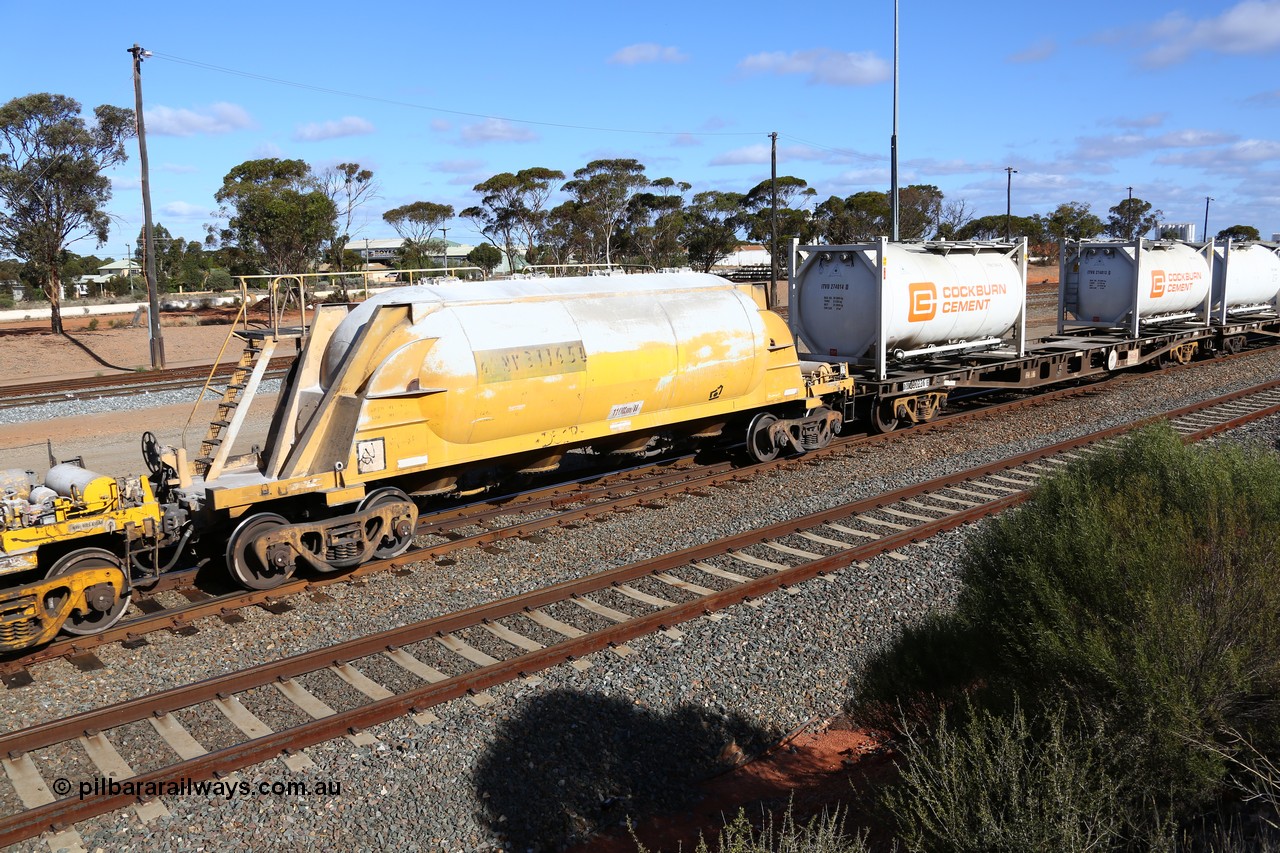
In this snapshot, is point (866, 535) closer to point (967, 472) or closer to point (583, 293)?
point (967, 472)

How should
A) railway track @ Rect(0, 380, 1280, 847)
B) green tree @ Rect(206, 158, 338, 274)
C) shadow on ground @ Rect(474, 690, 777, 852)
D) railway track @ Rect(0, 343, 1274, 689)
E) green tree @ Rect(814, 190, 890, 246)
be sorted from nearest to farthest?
shadow on ground @ Rect(474, 690, 777, 852) → railway track @ Rect(0, 380, 1280, 847) → railway track @ Rect(0, 343, 1274, 689) → green tree @ Rect(206, 158, 338, 274) → green tree @ Rect(814, 190, 890, 246)

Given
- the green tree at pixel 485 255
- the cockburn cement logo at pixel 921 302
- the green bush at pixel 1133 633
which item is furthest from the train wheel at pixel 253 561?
the green tree at pixel 485 255

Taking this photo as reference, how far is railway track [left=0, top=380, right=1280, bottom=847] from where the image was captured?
579cm

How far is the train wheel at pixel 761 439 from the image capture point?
44.4ft

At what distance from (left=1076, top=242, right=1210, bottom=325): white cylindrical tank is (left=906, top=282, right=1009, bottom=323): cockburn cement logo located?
630cm

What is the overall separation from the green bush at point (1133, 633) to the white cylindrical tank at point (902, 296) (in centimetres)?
848

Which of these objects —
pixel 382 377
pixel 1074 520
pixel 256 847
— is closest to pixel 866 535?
pixel 1074 520

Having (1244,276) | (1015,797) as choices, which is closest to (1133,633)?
(1015,797)

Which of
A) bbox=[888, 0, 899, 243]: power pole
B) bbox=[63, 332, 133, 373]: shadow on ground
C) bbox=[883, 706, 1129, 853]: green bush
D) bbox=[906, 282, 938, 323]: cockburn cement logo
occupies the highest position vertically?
bbox=[888, 0, 899, 243]: power pole

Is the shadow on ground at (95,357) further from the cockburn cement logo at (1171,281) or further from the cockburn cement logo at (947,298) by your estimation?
the cockburn cement logo at (1171,281)

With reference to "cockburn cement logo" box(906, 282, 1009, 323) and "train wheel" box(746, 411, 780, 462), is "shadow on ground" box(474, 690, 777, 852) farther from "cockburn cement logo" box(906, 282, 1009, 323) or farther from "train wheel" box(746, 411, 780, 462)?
"cockburn cement logo" box(906, 282, 1009, 323)

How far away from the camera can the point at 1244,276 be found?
2527 cm

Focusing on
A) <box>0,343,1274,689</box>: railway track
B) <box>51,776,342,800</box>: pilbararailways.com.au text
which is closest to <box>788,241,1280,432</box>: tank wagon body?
<box>0,343,1274,689</box>: railway track

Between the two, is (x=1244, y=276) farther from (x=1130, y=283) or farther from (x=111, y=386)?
(x=111, y=386)
